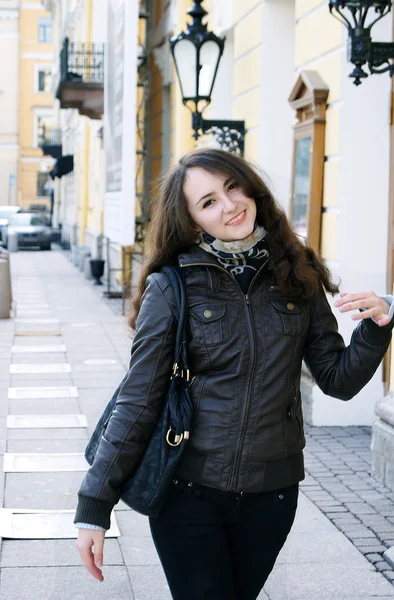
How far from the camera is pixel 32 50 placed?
194ft

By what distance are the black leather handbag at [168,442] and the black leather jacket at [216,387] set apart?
24 millimetres

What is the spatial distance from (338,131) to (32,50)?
54337mm

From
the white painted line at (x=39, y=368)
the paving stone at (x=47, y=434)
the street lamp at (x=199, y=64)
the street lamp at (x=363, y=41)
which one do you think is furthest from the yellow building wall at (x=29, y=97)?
the street lamp at (x=363, y=41)

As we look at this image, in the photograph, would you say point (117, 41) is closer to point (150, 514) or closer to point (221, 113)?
point (221, 113)

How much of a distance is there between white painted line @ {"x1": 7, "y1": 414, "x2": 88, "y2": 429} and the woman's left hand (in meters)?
5.23

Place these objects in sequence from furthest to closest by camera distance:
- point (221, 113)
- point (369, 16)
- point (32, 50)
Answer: point (32, 50) → point (221, 113) → point (369, 16)

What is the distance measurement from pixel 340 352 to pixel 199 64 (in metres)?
7.56

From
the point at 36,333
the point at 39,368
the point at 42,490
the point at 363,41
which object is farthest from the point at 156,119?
the point at 42,490

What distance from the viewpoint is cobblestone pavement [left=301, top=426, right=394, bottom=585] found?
16.4 ft

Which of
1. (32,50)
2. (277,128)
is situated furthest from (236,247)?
(32,50)

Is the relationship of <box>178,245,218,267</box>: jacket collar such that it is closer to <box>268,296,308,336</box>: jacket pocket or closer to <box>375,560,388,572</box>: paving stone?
<box>268,296,308,336</box>: jacket pocket

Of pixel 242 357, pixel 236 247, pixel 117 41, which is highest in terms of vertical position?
pixel 117 41

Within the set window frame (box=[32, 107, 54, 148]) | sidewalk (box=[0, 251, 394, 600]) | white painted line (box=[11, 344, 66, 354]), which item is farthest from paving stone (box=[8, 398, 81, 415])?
window frame (box=[32, 107, 54, 148])

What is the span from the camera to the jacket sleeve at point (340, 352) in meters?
2.70
